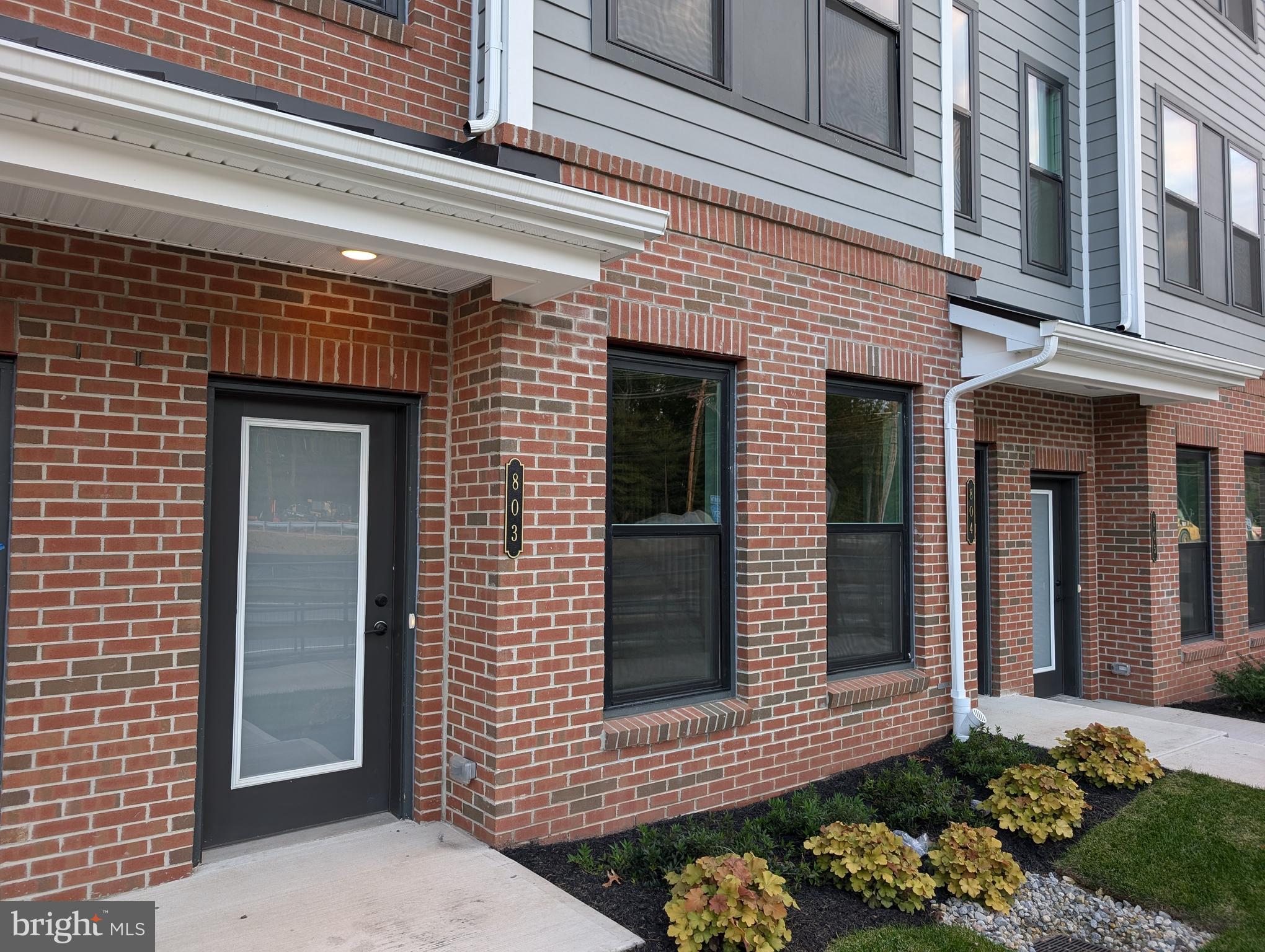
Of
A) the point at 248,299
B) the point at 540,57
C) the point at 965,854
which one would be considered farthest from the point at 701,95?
the point at 965,854

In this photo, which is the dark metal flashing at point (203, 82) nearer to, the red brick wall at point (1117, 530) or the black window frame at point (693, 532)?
the black window frame at point (693, 532)

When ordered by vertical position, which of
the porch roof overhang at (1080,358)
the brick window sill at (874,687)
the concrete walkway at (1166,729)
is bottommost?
the concrete walkway at (1166,729)

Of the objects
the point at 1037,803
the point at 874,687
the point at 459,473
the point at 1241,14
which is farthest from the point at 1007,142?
the point at 459,473

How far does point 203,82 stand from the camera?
310cm

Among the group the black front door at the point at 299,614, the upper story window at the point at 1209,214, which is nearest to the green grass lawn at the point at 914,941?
the black front door at the point at 299,614

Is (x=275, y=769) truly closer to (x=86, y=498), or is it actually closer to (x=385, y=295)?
(x=86, y=498)

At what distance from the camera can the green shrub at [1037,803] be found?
4.86 m

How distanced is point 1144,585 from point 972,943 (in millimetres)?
6344

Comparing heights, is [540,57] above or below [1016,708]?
above

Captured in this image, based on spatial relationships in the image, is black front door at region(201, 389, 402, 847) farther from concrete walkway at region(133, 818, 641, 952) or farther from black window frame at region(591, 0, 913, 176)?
black window frame at region(591, 0, 913, 176)

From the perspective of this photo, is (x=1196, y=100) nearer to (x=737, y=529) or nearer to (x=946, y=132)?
(x=946, y=132)

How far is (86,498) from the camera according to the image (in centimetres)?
364

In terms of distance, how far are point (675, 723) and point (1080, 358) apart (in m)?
4.21

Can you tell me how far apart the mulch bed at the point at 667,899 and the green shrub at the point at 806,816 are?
29 cm
